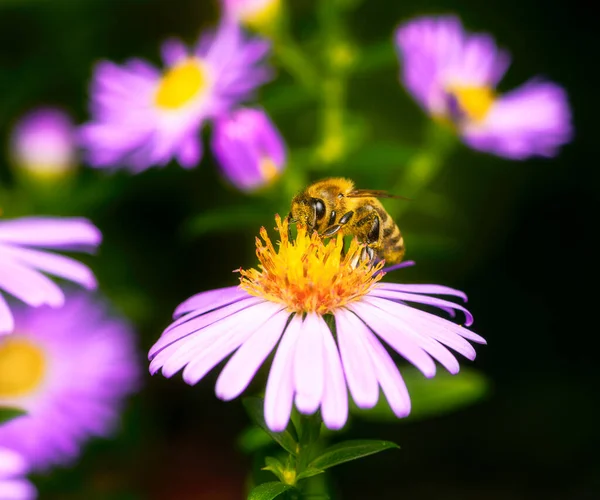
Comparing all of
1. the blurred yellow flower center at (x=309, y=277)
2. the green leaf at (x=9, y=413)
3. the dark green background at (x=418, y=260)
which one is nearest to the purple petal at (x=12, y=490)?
the green leaf at (x=9, y=413)

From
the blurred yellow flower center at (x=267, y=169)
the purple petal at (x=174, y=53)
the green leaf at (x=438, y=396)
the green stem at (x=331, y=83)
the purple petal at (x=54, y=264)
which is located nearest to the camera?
the purple petal at (x=54, y=264)

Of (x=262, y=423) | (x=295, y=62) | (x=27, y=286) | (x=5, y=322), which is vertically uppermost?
(x=295, y=62)

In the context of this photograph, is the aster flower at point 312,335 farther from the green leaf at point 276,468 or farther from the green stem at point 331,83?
the green stem at point 331,83

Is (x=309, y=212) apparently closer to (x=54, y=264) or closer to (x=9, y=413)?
(x=54, y=264)

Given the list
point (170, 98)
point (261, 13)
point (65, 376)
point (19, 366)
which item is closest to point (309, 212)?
point (261, 13)

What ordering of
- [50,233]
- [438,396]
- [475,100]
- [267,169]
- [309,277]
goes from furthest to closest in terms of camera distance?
[475,100] < [267,169] < [438,396] < [50,233] < [309,277]

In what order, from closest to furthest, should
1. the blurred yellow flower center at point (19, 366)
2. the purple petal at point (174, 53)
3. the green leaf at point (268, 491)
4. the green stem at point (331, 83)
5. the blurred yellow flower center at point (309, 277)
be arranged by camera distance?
1. the green leaf at point (268, 491)
2. the blurred yellow flower center at point (309, 277)
3. the green stem at point (331, 83)
4. the purple petal at point (174, 53)
5. the blurred yellow flower center at point (19, 366)

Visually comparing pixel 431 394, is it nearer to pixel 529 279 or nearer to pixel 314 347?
pixel 314 347
